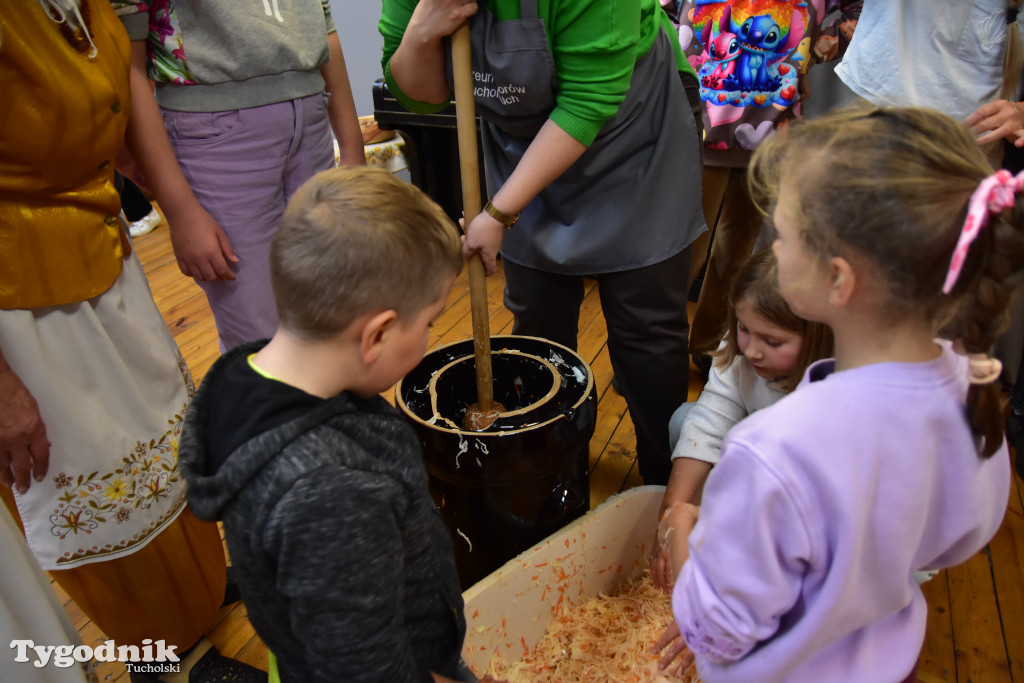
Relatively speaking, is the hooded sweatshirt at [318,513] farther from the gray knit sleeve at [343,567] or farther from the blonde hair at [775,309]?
the blonde hair at [775,309]

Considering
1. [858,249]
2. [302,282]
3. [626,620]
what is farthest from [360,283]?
[626,620]

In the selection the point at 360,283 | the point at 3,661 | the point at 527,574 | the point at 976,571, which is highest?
the point at 360,283

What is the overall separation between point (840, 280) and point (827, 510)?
0.21 m

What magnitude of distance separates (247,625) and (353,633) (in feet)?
3.29

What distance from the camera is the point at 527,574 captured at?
131 cm

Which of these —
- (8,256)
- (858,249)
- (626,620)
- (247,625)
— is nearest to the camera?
(858,249)

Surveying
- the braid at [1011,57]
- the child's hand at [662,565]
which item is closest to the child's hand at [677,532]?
the child's hand at [662,565]

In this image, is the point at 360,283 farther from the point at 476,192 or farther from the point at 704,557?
the point at 476,192

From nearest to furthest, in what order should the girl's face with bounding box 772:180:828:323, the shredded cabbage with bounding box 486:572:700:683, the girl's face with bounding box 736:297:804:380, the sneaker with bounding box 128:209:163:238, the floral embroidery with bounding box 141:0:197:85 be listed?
the girl's face with bounding box 772:180:828:323, the girl's face with bounding box 736:297:804:380, the floral embroidery with bounding box 141:0:197:85, the shredded cabbage with bounding box 486:572:700:683, the sneaker with bounding box 128:209:163:238

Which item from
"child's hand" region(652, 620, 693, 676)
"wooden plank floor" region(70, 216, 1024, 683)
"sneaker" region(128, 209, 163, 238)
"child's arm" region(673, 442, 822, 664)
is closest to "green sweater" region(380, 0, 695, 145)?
"child's arm" region(673, 442, 822, 664)

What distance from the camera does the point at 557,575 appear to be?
1.37 metres

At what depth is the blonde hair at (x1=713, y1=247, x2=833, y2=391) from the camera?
1.05m

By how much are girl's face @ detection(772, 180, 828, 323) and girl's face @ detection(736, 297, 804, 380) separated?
1.24ft

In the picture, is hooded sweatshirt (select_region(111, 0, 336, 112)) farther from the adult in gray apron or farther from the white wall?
the white wall
